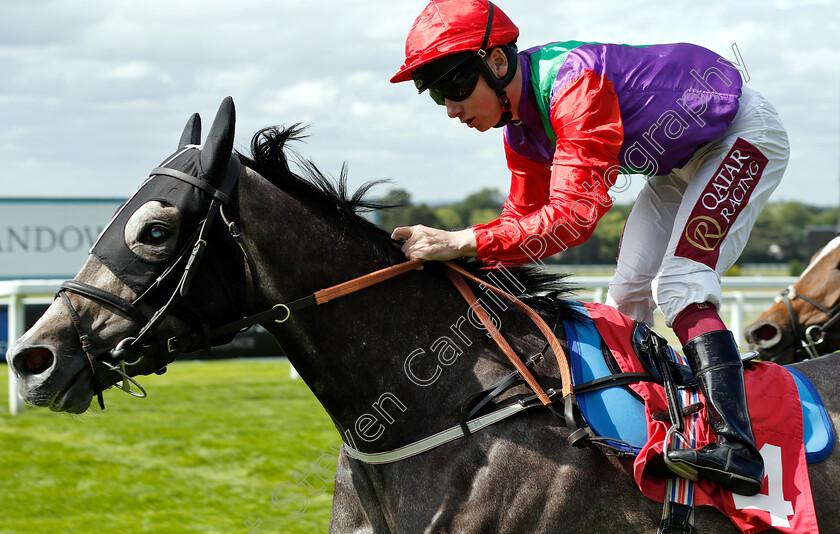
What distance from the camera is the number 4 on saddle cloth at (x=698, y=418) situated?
2.32 meters

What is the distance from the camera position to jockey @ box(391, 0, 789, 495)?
2.36 m

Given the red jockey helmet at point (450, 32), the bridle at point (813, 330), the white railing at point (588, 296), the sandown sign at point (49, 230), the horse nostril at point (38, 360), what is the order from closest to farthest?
the horse nostril at point (38, 360) < the red jockey helmet at point (450, 32) < the bridle at point (813, 330) < the white railing at point (588, 296) < the sandown sign at point (49, 230)

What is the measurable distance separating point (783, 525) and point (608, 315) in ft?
2.50

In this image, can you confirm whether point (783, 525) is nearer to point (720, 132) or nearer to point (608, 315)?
point (608, 315)

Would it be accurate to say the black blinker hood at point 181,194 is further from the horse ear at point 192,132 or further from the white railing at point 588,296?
the white railing at point 588,296

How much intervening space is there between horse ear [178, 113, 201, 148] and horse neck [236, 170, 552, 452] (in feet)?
0.98

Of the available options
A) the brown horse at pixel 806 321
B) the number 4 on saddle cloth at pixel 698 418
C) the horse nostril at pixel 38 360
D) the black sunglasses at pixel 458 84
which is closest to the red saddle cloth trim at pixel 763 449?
the number 4 on saddle cloth at pixel 698 418

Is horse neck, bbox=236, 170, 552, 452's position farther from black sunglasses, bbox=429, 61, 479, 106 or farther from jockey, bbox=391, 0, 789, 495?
black sunglasses, bbox=429, 61, 479, 106

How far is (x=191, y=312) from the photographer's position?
7.29 feet

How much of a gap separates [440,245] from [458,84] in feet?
1.66

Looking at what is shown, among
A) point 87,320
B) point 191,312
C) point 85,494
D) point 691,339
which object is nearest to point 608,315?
point 691,339

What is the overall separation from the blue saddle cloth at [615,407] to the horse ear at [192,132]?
125cm

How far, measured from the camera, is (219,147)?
2232 mm

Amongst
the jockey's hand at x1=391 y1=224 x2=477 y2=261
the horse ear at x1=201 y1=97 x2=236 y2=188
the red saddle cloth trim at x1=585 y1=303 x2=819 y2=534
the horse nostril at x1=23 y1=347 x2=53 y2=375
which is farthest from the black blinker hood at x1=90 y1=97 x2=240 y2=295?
the red saddle cloth trim at x1=585 y1=303 x2=819 y2=534
